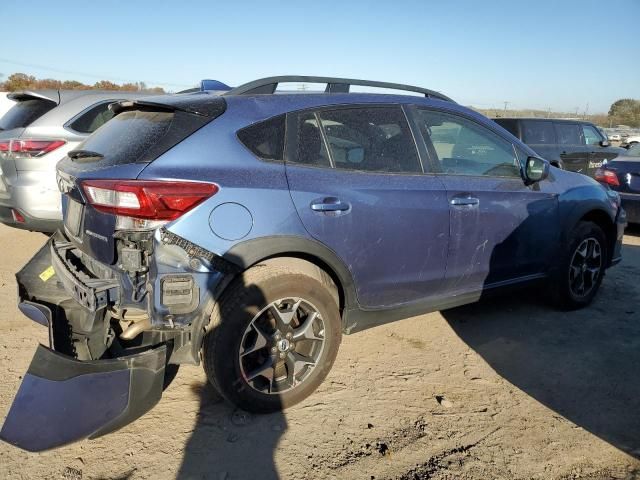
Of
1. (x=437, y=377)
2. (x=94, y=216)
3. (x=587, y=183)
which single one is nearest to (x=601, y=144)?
(x=587, y=183)

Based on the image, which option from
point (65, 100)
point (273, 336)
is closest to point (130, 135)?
point (273, 336)

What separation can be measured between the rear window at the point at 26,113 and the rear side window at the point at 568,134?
9.11 meters

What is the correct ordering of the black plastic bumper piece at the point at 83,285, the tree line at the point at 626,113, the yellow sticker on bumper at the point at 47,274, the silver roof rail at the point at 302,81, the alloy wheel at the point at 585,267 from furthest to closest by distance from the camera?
1. the tree line at the point at 626,113
2. the alloy wheel at the point at 585,267
3. the yellow sticker on bumper at the point at 47,274
4. the silver roof rail at the point at 302,81
5. the black plastic bumper piece at the point at 83,285

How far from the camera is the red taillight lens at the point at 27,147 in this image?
5062mm

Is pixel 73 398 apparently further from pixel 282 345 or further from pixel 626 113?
pixel 626 113

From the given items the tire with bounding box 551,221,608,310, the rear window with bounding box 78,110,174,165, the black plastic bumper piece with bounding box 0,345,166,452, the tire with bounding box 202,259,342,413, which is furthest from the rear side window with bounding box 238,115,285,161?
the tire with bounding box 551,221,608,310

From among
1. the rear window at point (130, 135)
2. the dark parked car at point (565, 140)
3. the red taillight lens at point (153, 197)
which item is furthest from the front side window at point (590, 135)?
the red taillight lens at point (153, 197)

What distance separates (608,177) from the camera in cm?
782

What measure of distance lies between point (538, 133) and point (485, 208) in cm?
730

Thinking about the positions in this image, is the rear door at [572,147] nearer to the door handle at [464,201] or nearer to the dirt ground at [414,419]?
the dirt ground at [414,419]

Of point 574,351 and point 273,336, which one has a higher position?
point 273,336

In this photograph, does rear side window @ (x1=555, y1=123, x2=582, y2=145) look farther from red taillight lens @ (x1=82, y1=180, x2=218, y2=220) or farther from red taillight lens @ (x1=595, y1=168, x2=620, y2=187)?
red taillight lens @ (x1=82, y1=180, x2=218, y2=220)

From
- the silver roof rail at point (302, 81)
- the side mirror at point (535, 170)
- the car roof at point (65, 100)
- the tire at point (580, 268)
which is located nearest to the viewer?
the silver roof rail at point (302, 81)

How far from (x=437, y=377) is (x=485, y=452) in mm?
814
